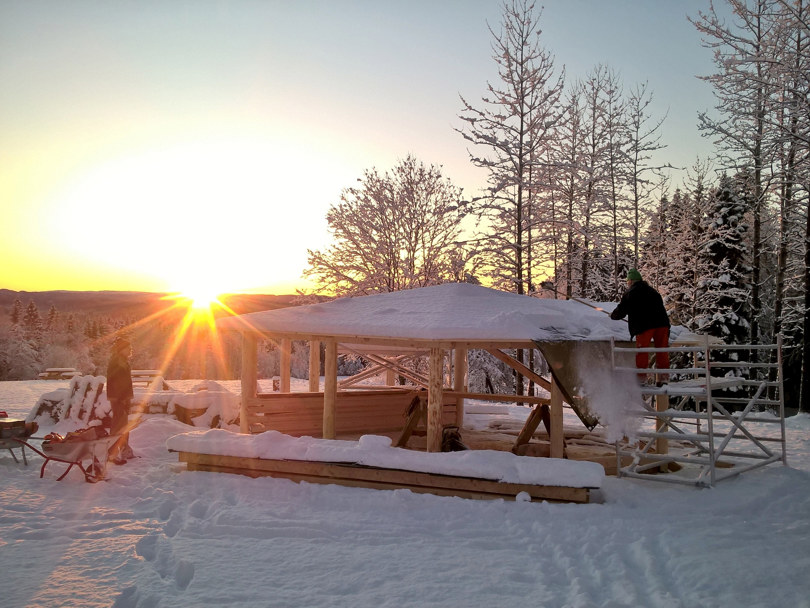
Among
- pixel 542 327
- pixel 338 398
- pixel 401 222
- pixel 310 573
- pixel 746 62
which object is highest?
pixel 746 62

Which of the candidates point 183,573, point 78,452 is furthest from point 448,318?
point 78,452

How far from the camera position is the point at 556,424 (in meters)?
8.78

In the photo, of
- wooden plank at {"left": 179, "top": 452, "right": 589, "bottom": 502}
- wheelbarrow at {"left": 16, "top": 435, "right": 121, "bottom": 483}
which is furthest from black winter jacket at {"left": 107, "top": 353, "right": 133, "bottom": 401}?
wooden plank at {"left": 179, "top": 452, "right": 589, "bottom": 502}

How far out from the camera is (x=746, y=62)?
14.8 m

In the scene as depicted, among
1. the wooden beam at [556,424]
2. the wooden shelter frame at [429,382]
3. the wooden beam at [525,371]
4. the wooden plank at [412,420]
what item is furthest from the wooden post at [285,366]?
the wooden beam at [556,424]

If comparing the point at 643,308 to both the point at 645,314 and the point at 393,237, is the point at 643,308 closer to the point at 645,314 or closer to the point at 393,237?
the point at 645,314

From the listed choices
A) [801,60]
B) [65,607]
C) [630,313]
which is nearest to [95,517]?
[65,607]

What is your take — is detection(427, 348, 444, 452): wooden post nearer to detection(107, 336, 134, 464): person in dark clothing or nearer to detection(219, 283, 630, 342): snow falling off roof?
detection(219, 283, 630, 342): snow falling off roof

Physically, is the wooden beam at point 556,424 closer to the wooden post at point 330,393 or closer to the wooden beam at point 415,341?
the wooden beam at point 415,341

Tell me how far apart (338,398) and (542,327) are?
506 cm

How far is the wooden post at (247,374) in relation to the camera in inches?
421

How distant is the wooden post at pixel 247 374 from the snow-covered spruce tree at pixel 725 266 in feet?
65.9

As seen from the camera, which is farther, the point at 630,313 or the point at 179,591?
the point at 630,313

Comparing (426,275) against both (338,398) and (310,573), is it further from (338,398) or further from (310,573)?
(310,573)
